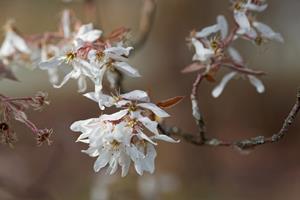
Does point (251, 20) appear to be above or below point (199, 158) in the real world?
above

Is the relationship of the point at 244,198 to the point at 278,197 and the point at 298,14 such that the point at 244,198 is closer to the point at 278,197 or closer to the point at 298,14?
the point at 278,197

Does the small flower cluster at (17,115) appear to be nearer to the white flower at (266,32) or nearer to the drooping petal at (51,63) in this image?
the drooping petal at (51,63)

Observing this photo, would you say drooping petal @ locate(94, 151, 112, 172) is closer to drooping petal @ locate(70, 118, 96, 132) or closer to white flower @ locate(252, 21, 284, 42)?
drooping petal @ locate(70, 118, 96, 132)

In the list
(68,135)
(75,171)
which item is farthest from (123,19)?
(68,135)

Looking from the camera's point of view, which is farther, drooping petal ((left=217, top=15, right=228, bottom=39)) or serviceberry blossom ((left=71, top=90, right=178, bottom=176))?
drooping petal ((left=217, top=15, right=228, bottom=39))

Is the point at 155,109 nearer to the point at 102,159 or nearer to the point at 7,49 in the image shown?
the point at 102,159

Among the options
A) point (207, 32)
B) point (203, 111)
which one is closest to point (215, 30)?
point (207, 32)

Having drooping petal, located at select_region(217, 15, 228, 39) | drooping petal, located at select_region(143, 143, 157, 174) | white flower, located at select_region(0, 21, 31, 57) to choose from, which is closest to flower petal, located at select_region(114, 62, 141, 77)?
drooping petal, located at select_region(143, 143, 157, 174)
